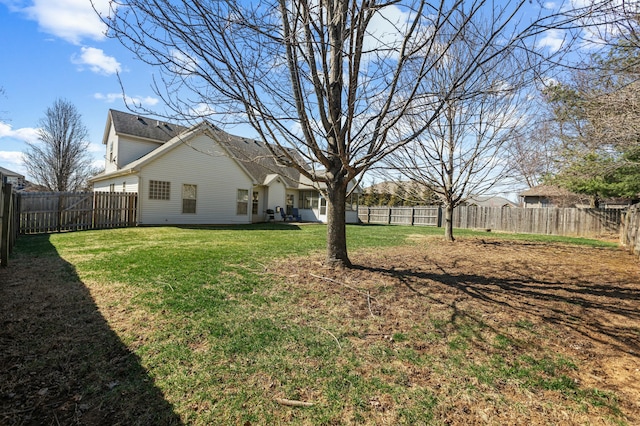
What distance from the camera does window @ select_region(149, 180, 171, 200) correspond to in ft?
48.3

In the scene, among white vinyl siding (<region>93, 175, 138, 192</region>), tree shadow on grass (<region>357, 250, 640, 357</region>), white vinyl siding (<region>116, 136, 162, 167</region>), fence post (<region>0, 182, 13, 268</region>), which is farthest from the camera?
white vinyl siding (<region>116, 136, 162, 167</region>)

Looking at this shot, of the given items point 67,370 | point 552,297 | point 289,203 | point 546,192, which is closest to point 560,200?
point 546,192

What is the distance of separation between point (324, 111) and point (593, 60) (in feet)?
16.5

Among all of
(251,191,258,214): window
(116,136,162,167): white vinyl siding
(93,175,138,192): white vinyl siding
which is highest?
(116,136,162,167): white vinyl siding

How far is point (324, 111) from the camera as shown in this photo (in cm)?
502

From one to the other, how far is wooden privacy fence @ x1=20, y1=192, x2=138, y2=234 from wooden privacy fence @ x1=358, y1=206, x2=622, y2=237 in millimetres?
17709

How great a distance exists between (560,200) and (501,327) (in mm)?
28654

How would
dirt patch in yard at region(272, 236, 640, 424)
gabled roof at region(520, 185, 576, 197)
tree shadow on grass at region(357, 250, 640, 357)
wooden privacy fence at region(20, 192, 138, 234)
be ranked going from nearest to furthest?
dirt patch in yard at region(272, 236, 640, 424), tree shadow on grass at region(357, 250, 640, 357), wooden privacy fence at region(20, 192, 138, 234), gabled roof at region(520, 185, 576, 197)

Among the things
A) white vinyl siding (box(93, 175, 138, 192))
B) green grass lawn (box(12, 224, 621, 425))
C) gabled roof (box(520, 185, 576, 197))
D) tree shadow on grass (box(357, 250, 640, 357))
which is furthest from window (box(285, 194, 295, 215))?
gabled roof (box(520, 185, 576, 197))

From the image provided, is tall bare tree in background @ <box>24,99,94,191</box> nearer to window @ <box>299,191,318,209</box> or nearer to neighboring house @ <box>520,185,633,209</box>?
window @ <box>299,191,318,209</box>

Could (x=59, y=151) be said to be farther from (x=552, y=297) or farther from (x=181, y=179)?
(x=552, y=297)

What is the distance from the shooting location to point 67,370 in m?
2.58

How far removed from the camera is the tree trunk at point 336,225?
5.36 m

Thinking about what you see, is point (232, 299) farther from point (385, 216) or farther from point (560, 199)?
point (560, 199)
